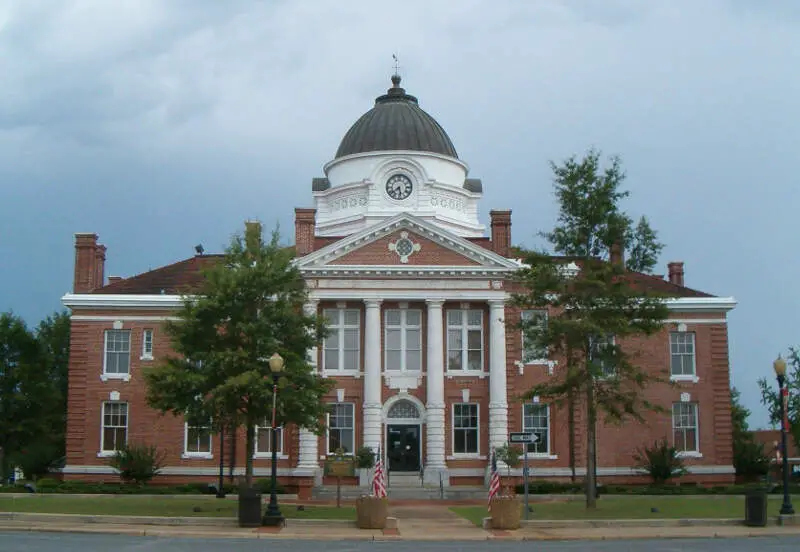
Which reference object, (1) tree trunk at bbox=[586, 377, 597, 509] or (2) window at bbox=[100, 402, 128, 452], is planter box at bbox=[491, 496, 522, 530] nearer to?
(1) tree trunk at bbox=[586, 377, 597, 509]

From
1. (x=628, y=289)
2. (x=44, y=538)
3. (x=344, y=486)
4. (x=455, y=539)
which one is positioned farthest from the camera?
(x=344, y=486)

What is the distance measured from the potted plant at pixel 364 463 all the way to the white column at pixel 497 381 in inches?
236

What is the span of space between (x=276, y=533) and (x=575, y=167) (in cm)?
1607

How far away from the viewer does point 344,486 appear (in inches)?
1844

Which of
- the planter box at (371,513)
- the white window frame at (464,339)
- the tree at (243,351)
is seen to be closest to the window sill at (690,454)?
the white window frame at (464,339)

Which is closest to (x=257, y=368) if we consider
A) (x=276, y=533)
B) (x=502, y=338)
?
(x=276, y=533)

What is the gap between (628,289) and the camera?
34.0 m

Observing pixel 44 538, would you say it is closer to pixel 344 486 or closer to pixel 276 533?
pixel 276 533

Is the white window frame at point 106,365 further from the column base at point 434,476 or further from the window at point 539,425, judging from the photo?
the window at point 539,425

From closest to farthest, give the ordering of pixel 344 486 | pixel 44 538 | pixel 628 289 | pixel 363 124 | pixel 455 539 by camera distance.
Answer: pixel 44 538
pixel 455 539
pixel 628 289
pixel 344 486
pixel 363 124

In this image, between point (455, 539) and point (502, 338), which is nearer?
point (455, 539)

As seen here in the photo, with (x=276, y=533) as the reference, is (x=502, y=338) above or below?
above

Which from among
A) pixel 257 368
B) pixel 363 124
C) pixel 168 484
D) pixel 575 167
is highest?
pixel 363 124

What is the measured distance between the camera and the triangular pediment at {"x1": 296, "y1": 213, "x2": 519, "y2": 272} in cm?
4869
